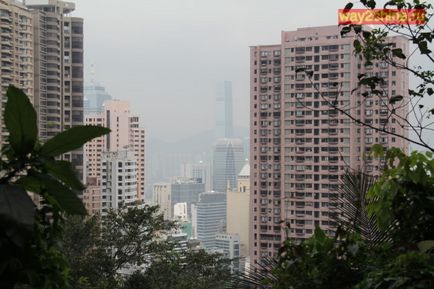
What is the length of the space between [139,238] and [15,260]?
4029 millimetres

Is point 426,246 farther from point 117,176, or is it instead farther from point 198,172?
point 198,172

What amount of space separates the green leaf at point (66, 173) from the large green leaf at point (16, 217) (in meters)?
0.07

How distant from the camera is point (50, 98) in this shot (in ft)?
15.4

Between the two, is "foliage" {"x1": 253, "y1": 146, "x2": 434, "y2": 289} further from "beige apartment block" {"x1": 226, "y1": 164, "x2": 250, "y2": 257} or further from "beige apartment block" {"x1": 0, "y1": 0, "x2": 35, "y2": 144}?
"beige apartment block" {"x1": 226, "y1": 164, "x2": 250, "y2": 257}

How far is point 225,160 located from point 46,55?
660cm

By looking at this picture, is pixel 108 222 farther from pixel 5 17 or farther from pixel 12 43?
pixel 5 17

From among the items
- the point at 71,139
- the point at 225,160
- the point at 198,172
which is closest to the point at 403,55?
the point at 71,139

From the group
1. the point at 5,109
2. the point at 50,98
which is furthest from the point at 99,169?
the point at 5,109

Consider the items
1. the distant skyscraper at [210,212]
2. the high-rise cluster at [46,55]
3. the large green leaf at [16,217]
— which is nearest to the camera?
the large green leaf at [16,217]

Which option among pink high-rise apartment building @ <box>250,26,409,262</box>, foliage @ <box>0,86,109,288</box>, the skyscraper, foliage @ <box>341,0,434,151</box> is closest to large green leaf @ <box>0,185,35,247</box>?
foliage @ <box>0,86,109,288</box>

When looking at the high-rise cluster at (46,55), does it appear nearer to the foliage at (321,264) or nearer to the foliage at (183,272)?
the foliage at (183,272)

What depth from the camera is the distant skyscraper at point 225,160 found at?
10.7 metres

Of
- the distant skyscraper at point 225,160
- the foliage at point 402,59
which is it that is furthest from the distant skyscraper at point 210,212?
the foliage at point 402,59

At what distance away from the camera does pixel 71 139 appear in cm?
61
